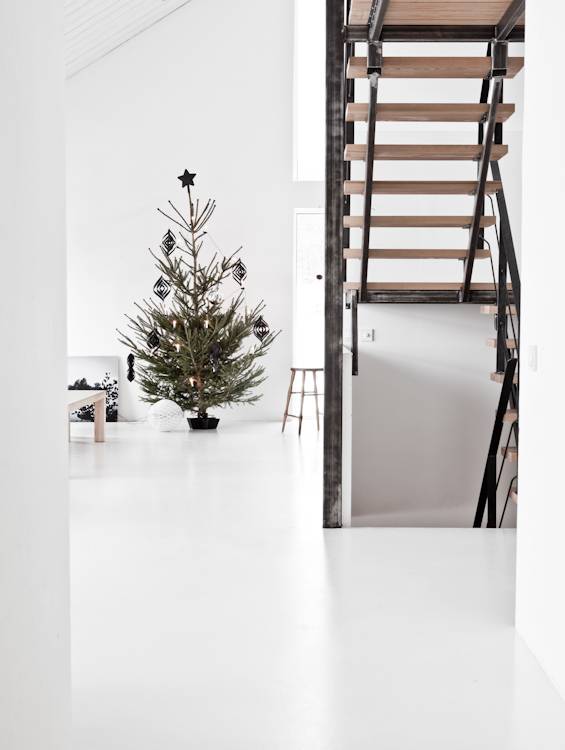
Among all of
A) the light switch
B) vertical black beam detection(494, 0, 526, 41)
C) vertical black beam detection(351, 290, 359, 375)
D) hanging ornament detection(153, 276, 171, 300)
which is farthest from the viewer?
hanging ornament detection(153, 276, 171, 300)

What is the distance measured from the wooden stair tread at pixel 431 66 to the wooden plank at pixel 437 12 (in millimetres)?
177

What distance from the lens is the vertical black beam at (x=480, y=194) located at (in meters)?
4.60

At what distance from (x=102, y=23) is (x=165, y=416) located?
4.01 m

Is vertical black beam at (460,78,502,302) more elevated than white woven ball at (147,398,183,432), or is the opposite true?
vertical black beam at (460,78,502,302)

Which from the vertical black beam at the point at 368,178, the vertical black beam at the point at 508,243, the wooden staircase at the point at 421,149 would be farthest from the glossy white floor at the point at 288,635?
the wooden staircase at the point at 421,149

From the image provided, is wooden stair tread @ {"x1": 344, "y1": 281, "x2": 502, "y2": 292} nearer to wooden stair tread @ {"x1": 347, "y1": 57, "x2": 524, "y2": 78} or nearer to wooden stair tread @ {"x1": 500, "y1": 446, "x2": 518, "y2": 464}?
wooden stair tread @ {"x1": 500, "y1": 446, "x2": 518, "y2": 464}

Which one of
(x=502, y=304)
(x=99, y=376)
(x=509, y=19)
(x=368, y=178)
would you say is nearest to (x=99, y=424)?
(x=99, y=376)

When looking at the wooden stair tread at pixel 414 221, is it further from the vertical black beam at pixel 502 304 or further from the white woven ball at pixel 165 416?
the white woven ball at pixel 165 416

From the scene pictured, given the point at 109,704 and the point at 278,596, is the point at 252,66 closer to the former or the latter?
the point at 278,596

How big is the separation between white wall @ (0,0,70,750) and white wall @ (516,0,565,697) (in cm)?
160

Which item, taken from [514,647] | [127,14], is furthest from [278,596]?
[127,14]

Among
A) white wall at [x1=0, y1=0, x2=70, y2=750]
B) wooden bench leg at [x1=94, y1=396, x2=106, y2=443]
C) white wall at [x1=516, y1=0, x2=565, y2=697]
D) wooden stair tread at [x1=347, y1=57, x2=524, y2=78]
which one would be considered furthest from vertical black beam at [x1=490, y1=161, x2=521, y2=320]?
wooden bench leg at [x1=94, y1=396, x2=106, y2=443]

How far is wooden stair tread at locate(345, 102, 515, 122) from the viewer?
15.0 feet

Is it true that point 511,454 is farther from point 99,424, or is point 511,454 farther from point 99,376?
point 99,376
